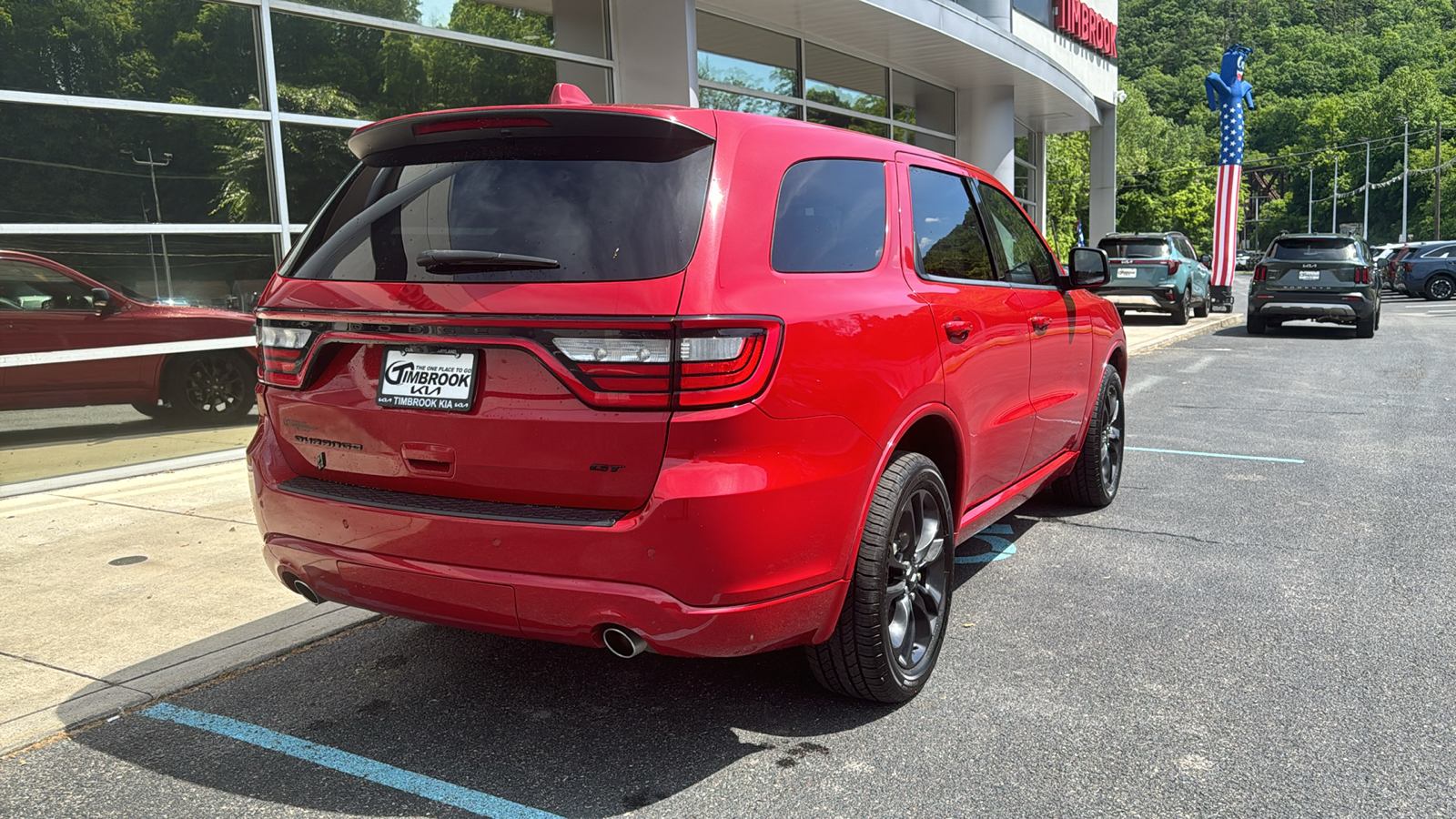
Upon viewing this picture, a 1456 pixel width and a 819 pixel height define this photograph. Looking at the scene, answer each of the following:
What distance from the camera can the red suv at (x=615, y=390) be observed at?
2762 millimetres

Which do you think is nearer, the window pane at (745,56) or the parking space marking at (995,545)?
the parking space marking at (995,545)

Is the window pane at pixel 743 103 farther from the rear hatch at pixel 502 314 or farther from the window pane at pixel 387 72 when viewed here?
the rear hatch at pixel 502 314

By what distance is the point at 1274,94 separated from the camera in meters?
111

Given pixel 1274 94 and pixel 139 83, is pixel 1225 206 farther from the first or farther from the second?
pixel 1274 94

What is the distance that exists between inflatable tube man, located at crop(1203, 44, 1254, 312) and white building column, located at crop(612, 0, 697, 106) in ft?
52.1

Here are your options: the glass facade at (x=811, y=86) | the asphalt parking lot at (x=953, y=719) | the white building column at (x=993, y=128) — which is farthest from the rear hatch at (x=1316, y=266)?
the asphalt parking lot at (x=953, y=719)

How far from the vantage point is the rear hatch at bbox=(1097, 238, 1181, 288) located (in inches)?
757

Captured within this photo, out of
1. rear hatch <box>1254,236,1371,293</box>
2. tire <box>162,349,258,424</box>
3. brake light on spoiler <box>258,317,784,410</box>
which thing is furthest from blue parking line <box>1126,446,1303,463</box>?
rear hatch <box>1254,236,1371,293</box>

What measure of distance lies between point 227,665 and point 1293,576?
169 inches

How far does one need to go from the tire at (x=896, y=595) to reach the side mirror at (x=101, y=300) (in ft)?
20.3

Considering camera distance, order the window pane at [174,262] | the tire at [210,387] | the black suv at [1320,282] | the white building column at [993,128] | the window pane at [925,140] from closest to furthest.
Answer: the window pane at [174,262], the tire at [210,387], the black suv at [1320,282], the window pane at [925,140], the white building column at [993,128]

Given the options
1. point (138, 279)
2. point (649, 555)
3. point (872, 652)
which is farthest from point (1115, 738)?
point (138, 279)

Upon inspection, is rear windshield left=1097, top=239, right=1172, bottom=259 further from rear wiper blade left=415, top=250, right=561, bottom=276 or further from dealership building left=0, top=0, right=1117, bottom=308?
rear wiper blade left=415, top=250, right=561, bottom=276

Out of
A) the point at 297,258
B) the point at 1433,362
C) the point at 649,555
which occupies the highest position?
the point at 297,258
